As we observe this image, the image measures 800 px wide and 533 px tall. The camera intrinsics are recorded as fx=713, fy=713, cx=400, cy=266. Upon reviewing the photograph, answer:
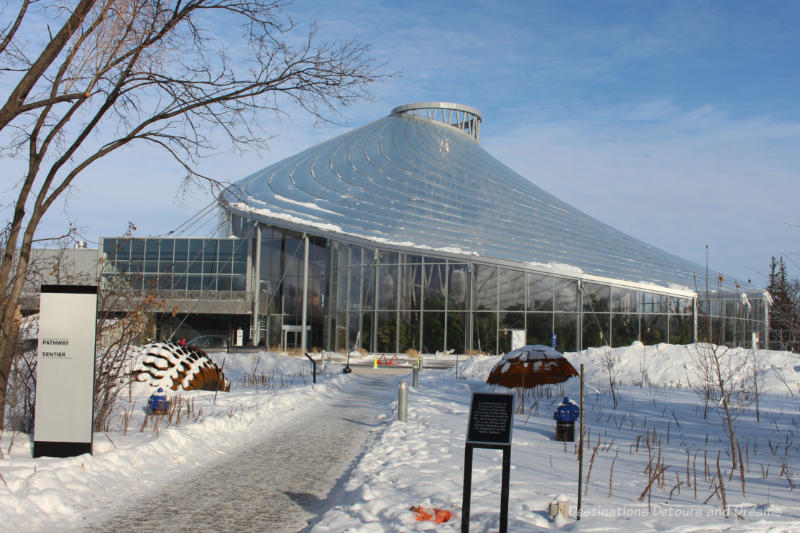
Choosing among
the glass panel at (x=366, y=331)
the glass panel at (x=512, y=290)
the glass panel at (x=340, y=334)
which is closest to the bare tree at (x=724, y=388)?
the glass panel at (x=512, y=290)

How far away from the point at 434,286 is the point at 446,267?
3.62 feet

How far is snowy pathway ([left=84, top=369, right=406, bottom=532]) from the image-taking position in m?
5.49

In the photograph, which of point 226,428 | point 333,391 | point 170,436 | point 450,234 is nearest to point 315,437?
point 226,428

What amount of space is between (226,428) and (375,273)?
84.6 ft

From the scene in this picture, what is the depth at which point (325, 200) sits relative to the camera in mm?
39406

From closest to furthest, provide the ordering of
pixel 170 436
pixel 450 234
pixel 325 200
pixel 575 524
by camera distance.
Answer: pixel 575 524, pixel 170 436, pixel 450 234, pixel 325 200

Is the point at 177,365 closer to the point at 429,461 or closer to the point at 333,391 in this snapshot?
the point at 333,391

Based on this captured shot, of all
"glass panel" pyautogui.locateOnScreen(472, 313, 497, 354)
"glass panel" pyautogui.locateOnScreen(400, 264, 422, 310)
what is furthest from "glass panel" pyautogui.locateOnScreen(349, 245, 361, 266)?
"glass panel" pyautogui.locateOnScreen(472, 313, 497, 354)

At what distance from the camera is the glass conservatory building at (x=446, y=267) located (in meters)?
32.3

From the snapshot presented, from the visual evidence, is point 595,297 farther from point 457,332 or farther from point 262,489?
point 262,489

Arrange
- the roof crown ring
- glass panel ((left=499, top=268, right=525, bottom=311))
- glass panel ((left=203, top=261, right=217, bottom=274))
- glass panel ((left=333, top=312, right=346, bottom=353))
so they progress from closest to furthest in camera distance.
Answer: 1. glass panel ((left=499, top=268, right=525, bottom=311))
2. glass panel ((left=333, top=312, right=346, bottom=353))
3. glass panel ((left=203, top=261, right=217, bottom=274))
4. the roof crown ring

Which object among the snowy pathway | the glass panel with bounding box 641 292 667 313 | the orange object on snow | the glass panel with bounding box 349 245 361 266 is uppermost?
the glass panel with bounding box 349 245 361 266

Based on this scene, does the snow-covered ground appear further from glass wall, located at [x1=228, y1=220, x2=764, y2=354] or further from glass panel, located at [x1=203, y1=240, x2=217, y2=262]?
glass panel, located at [x1=203, y1=240, x2=217, y2=262]

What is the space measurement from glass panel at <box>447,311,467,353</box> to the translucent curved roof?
122 inches
